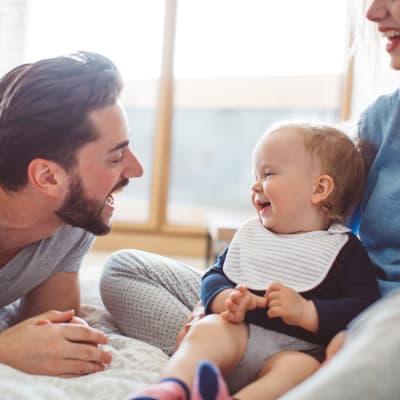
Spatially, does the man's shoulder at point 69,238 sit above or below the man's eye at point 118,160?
below

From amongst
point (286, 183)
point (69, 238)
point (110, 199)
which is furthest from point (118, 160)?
point (286, 183)

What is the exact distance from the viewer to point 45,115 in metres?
1.25

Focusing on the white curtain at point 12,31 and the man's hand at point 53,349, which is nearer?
the man's hand at point 53,349

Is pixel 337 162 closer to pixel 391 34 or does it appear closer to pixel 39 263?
pixel 391 34

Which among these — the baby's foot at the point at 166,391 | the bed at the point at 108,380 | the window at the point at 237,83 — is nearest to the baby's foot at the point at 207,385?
the baby's foot at the point at 166,391

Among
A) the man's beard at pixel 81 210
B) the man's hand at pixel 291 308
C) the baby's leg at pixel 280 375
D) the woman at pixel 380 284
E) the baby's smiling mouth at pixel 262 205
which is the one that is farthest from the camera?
the man's beard at pixel 81 210

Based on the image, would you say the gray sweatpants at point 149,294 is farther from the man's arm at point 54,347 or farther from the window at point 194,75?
the window at point 194,75

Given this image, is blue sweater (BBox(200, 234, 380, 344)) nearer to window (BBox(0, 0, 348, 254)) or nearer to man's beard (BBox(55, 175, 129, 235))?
man's beard (BBox(55, 175, 129, 235))

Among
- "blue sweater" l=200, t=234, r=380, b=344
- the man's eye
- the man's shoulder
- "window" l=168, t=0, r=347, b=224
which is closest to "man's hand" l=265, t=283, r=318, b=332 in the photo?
"blue sweater" l=200, t=234, r=380, b=344

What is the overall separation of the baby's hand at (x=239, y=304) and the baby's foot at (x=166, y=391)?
0.22 m

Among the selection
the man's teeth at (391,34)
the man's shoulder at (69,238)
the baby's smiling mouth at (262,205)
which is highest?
the man's teeth at (391,34)

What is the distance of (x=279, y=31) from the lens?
11.6ft

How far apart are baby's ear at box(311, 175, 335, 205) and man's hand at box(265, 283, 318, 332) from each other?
226 mm

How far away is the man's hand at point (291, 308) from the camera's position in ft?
3.23
